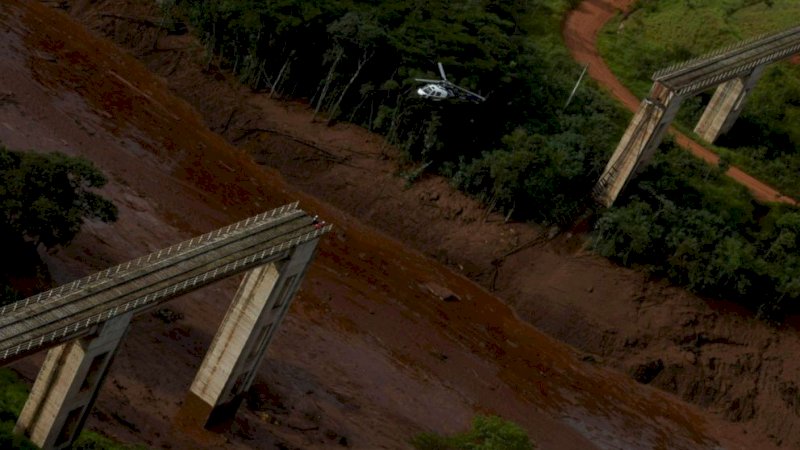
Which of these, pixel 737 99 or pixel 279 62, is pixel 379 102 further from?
pixel 737 99

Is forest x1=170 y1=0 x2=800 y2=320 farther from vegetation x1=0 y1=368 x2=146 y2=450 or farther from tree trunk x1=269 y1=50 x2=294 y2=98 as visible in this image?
vegetation x1=0 y1=368 x2=146 y2=450

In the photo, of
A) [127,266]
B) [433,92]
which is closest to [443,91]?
[433,92]

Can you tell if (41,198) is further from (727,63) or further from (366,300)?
(727,63)

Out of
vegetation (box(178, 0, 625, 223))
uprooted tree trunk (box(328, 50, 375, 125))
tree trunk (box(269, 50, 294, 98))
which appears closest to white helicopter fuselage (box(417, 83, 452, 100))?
vegetation (box(178, 0, 625, 223))

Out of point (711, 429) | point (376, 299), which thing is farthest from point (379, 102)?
point (711, 429)

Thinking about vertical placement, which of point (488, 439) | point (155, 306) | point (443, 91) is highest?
point (443, 91)
